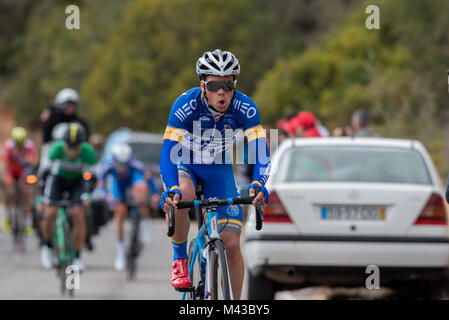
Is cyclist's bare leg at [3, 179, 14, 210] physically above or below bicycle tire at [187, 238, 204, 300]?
above

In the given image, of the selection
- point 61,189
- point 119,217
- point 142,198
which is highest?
point 61,189

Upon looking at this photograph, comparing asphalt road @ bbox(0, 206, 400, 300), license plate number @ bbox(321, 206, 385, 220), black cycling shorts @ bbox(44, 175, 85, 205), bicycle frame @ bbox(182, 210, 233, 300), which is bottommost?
asphalt road @ bbox(0, 206, 400, 300)

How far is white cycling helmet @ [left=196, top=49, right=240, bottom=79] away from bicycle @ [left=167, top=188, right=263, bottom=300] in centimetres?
74

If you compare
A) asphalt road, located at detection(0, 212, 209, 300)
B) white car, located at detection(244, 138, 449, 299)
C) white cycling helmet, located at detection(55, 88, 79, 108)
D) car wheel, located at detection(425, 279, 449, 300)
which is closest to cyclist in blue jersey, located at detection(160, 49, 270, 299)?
white car, located at detection(244, 138, 449, 299)

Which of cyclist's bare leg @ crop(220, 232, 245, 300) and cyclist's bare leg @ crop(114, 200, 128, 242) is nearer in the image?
cyclist's bare leg @ crop(220, 232, 245, 300)

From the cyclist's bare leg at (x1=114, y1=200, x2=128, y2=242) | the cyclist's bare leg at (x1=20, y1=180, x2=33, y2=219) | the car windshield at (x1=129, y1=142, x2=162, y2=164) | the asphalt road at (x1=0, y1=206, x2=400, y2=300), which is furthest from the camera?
the car windshield at (x1=129, y1=142, x2=162, y2=164)

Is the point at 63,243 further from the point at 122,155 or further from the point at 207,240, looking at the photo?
the point at 207,240

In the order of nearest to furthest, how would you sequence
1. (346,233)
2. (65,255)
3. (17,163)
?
(346,233) → (65,255) → (17,163)

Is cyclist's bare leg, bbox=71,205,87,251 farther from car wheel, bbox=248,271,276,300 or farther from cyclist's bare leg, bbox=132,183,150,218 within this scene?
car wheel, bbox=248,271,276,300

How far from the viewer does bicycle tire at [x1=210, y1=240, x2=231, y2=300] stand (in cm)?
623

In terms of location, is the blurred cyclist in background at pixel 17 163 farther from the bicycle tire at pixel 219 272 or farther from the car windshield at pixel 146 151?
the bicycle tire at pixel 219 272

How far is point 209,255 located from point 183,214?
542 mm

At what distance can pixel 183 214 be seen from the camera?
7031mm

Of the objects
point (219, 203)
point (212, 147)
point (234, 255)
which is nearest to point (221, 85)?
point (212, 147)
